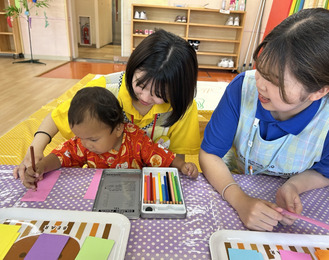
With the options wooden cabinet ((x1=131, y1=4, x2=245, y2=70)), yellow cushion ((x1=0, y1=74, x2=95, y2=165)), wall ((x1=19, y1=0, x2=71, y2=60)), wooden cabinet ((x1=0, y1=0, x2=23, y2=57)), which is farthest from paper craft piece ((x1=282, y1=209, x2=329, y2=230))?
wooden cabinet ((x1=0, y1=0, x2=23, y2=57))

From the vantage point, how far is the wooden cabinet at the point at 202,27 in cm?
440

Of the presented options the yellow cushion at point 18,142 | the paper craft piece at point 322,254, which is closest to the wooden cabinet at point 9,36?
the yellow cushion at point 18,142

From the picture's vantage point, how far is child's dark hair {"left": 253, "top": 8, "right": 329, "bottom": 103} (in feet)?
1.67

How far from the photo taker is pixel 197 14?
455cm

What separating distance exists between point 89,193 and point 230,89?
0.52 metres

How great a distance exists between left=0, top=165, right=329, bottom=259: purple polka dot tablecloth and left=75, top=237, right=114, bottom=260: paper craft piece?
0.12 ft

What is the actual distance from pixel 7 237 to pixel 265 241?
0.49m

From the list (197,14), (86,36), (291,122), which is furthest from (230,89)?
(86,36)

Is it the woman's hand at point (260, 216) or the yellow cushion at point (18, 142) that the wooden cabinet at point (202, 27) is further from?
the woman's hand at point (260, 216)

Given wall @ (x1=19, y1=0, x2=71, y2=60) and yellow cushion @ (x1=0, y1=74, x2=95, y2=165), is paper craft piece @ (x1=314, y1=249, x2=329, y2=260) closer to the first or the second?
yellow cushion @ (x1=0, y1=74, x2=95, y2=165)

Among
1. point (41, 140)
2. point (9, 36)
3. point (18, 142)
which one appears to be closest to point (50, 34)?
point (9, 36)

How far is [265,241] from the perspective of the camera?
0.50 metres

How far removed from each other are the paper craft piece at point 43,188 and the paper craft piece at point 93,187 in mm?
96

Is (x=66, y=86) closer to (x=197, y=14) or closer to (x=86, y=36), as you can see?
(x=197, y=14)
